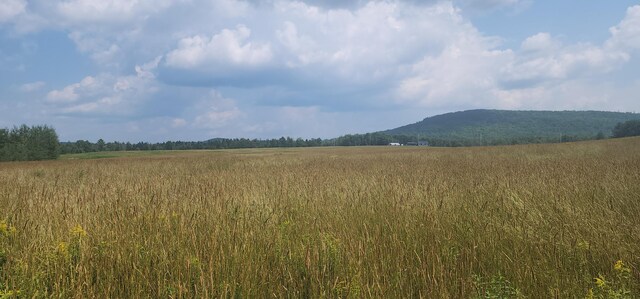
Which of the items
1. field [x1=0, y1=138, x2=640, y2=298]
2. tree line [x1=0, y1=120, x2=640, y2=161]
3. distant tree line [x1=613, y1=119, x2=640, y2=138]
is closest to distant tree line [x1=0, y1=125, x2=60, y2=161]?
tree line [x1=0, y1=120, x2=640, y2=161]

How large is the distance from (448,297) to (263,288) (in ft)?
4.53

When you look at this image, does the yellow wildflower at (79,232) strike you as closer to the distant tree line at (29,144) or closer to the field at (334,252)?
the field at (334,252)

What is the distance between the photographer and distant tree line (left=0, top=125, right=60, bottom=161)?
236 feet

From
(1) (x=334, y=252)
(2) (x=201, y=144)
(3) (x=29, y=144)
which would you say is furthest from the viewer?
(2) (x=201, y=144)

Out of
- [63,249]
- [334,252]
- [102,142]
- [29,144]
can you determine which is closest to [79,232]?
[63,249]

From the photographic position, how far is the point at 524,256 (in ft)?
11.4

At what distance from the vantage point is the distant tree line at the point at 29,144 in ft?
236

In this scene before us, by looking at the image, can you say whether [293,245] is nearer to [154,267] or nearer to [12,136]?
[154,267]


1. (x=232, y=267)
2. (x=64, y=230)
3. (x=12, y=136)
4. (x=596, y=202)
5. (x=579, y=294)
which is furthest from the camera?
(x=12, y=136)

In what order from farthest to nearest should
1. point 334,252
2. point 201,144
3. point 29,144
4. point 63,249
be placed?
1. point 201,144
2. point 29,144
3. point 334,252
4. point 63,249

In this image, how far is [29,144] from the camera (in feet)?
266

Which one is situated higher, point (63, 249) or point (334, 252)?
point (63, 249)

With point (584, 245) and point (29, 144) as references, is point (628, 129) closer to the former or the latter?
point (584, 245)

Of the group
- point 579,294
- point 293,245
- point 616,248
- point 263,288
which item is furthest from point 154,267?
point 616,248
